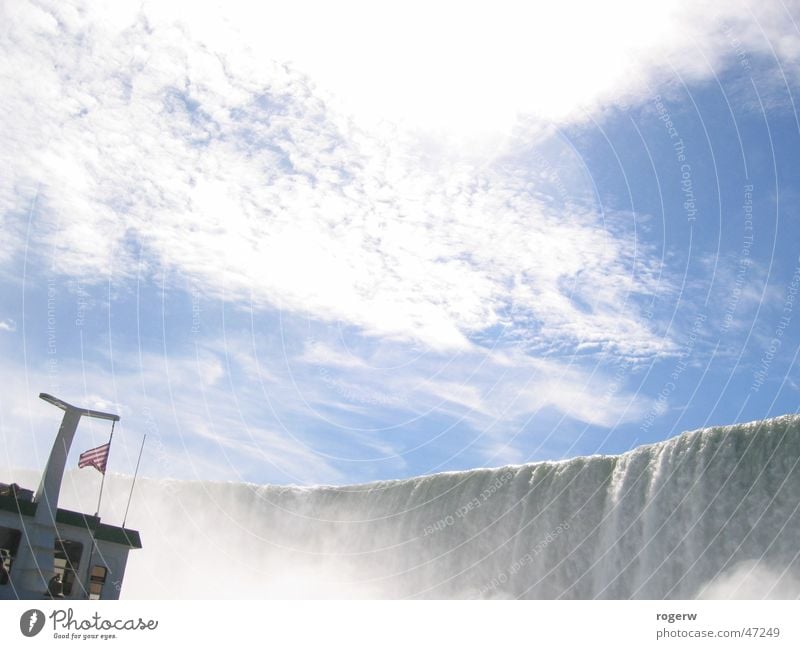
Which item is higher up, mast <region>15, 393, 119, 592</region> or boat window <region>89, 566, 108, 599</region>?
mast <region>15, 393, 119, 592</region>

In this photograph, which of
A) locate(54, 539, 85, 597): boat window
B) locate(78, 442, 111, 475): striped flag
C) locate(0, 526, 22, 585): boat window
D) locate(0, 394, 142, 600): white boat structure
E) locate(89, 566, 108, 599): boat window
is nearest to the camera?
locate(0, 526, 22, 585): boat window

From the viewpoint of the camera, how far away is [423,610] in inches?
532

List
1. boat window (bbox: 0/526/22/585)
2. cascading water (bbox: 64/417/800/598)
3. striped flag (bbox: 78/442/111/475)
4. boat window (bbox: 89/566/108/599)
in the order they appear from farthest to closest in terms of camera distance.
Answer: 1. cascading water (bbox: 64/417/800/598)
2. striped flag (bbox: 78/442/111/475)
3. boat window (bbox: 89/566/108/599)
4. boat window (bbox: 0/526/22/585)

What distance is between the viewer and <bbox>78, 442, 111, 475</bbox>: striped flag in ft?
82.6

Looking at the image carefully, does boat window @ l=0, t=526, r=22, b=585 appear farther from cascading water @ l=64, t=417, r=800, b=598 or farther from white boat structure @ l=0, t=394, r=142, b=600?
cascading water @ l=64, t=417, r=800, b=598

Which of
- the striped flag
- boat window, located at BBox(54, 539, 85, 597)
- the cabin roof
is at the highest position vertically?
the striped flag

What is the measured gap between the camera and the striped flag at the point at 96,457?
25172 mm

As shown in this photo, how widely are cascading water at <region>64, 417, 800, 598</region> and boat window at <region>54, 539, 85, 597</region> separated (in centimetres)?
3405

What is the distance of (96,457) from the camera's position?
2545 centimetres

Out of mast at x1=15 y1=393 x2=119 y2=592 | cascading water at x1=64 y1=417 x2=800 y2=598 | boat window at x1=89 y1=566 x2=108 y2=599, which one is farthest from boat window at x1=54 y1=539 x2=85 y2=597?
cascading water at x1=64 y1=417 x2=800 y2=598

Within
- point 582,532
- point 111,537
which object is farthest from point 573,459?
point 111,537

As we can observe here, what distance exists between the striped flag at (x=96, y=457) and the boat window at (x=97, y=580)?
330 centimetres

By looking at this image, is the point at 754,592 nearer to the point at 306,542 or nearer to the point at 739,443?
the point at 739,443

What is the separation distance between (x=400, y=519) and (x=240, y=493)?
32390mm
